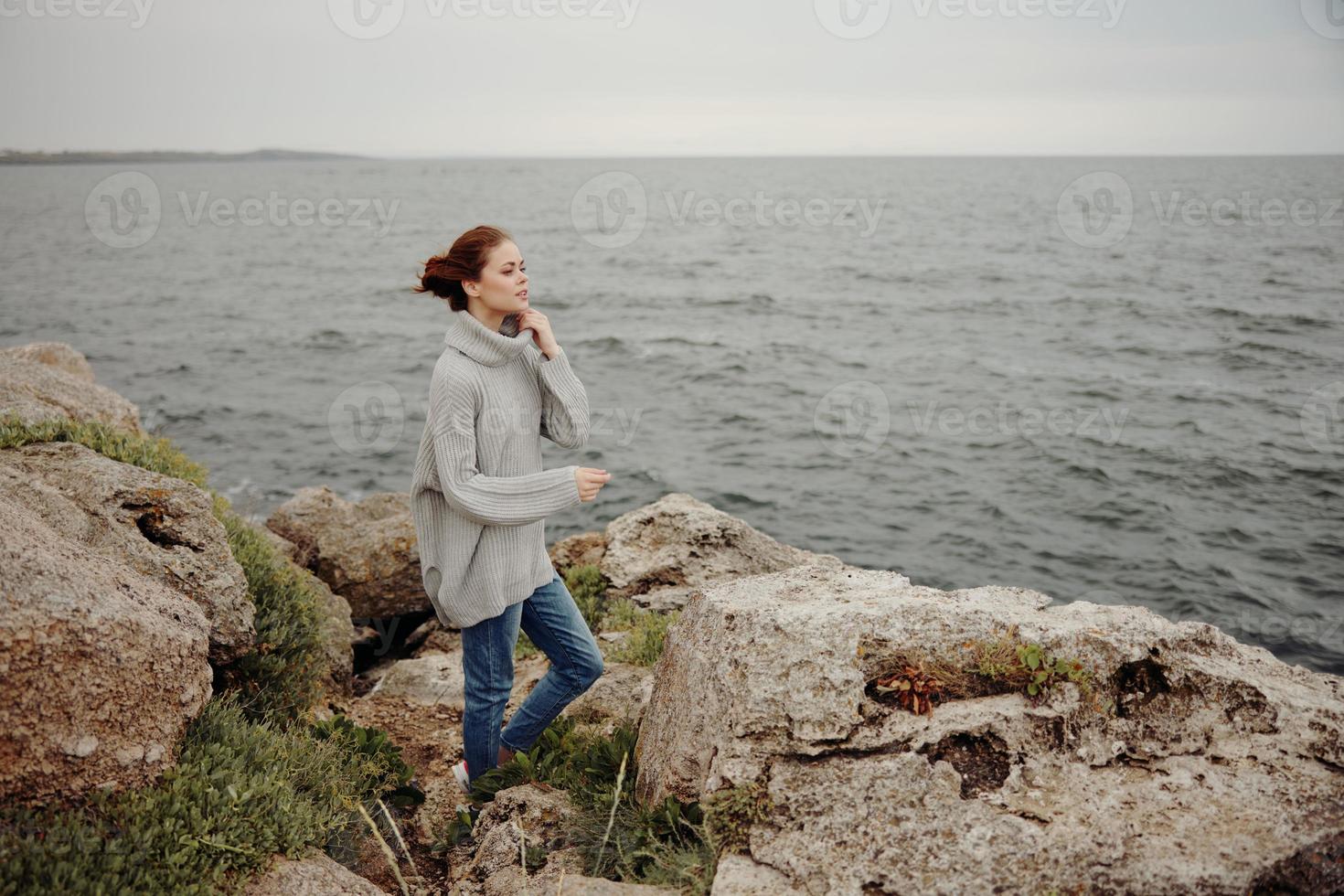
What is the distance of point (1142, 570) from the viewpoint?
1338cm

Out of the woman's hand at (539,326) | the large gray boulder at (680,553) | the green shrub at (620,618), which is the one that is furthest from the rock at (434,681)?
the woman's hand at (539,326)

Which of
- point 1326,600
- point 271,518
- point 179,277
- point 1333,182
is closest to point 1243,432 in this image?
point 1326,600

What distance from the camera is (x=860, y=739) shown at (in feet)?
12.5

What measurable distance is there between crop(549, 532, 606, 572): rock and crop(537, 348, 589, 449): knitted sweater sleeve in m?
4.38

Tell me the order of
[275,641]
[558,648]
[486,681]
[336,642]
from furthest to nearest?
1. [336,642]
2. [275,641]
3. [558,648]
4. [486,681]

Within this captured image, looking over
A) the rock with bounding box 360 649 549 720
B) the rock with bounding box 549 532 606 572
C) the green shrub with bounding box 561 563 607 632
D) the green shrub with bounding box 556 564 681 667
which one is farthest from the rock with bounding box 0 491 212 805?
the rock with bounding box 549 532 606 572

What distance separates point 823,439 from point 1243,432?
8.43 meters

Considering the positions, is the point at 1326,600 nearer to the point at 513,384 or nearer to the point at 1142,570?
the point at 1142,570

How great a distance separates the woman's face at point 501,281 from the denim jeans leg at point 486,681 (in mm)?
1490

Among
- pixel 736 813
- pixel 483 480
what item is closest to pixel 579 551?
pixel 483 480

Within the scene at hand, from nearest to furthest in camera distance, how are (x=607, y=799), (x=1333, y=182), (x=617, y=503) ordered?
(x=607, y=799)
(x=617, y=503)
(x=1333, y=182)

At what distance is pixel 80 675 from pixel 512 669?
1870 mm

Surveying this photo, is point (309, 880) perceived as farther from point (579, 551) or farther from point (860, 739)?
point (579, 551)

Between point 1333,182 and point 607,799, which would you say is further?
point 1333,182
